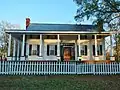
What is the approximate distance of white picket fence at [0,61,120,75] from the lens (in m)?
17.1

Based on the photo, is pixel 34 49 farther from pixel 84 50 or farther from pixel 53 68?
pixel 53 68

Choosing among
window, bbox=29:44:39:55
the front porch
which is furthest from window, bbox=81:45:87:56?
window, bbox=29:44:39:55

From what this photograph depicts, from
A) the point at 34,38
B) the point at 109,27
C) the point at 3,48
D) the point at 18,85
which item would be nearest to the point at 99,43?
the point at 109,27

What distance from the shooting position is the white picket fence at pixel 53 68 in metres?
17.1

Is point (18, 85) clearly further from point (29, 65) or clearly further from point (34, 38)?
point (34, 38)

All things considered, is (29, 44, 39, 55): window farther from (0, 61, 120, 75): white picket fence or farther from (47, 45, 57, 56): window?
(0, 61, 120, 75): white picket fence

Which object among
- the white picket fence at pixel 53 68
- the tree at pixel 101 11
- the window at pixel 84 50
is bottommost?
the white picket fence at pixel 53 68

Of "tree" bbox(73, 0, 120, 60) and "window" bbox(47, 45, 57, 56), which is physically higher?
"tree" bbox(73, 0, 120, 60)

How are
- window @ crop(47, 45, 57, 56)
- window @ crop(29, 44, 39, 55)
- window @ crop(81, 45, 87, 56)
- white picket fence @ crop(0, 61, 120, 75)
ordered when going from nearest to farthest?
white picket fence @ crop(0, 61, 120, 75) < window @ crop(29, 44, 39, 55) < window @ crop(47, 45, 57, 56) < window @ crop(81, 45, 87, 56)

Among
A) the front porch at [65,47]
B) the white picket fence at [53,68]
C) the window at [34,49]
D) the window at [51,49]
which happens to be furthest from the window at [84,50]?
the white picket fence at [53,68]

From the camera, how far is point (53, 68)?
17.3 meters

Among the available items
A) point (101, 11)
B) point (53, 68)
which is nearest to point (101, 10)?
point (101, 11)

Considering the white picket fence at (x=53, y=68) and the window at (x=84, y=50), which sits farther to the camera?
the window at (x=84, y=50)

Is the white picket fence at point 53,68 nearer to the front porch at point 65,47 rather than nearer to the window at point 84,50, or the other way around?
the front porch at point 65,47
